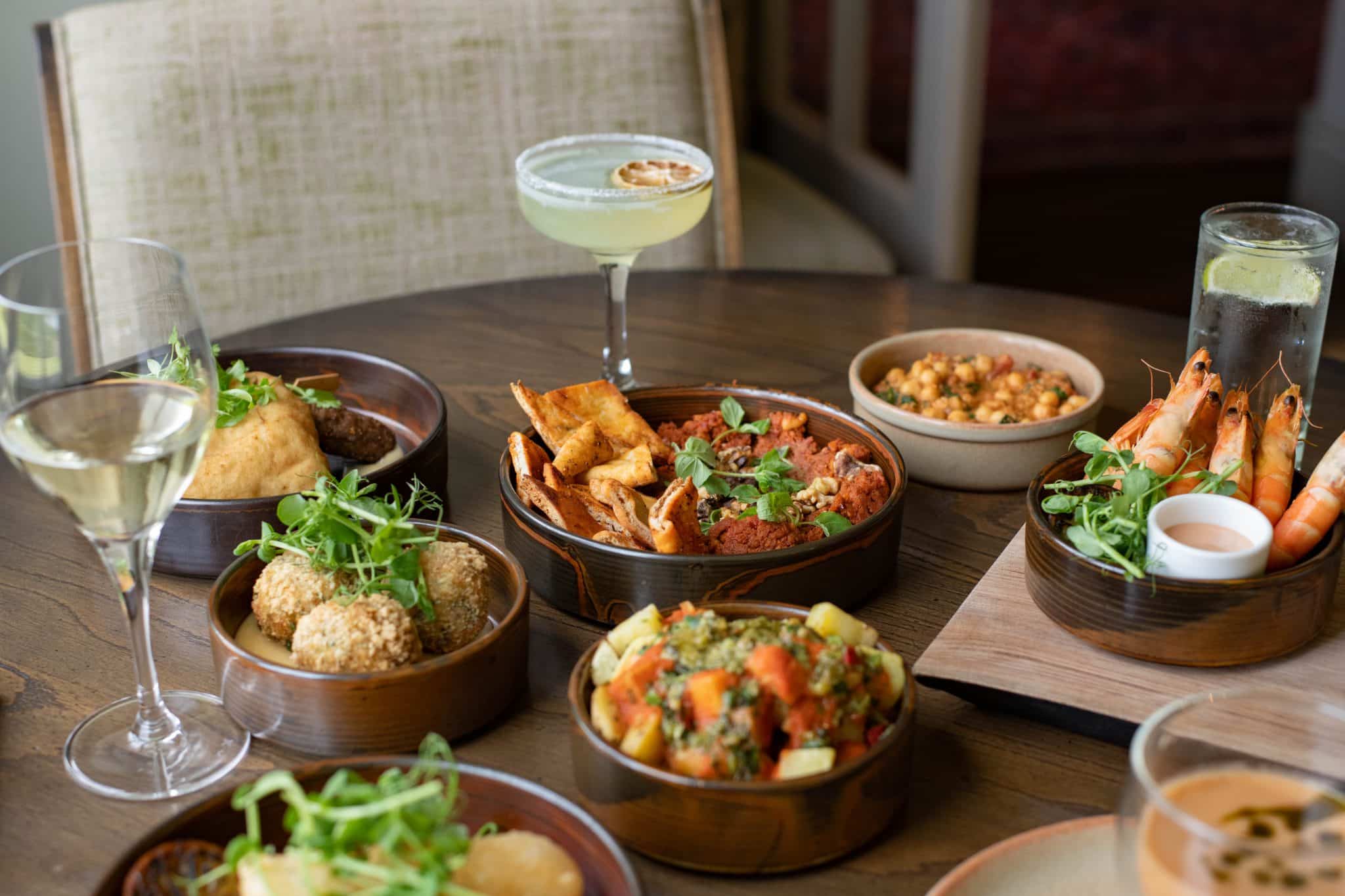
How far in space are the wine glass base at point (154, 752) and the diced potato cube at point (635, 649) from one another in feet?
1.00

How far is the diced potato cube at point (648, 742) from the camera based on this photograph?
0.85 m

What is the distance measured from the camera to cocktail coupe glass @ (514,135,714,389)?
147 centimetres

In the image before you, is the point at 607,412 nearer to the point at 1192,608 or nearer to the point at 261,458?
the point at 261,458

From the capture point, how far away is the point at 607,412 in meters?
1.36

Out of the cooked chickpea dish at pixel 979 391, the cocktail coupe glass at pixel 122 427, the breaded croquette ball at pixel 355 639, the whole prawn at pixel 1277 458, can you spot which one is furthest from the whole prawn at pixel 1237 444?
the cocktail coupe glass at pixel 122 427

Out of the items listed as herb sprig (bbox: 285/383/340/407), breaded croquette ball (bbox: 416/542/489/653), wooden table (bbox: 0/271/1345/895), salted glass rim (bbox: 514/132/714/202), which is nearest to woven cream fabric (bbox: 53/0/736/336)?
wooden table (bbox: 0/271/1345/895)

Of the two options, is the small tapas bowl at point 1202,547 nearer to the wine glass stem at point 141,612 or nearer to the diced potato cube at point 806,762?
the diced potato cube at point 806,762

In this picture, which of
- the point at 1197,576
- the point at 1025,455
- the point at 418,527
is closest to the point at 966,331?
the point at 1025,455

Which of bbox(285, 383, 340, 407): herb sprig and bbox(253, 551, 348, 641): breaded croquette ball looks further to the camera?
bbox(285, 383, 340, 407): herb sprig

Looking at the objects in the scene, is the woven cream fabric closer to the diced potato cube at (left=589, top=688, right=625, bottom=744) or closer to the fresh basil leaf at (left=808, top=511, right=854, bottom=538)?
the fresh basil leaf at (left=808, top=511, right=854, bottom=538)

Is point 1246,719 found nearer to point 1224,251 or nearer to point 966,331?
point 1224,251

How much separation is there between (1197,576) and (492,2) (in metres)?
1.72

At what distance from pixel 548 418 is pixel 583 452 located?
0.07m

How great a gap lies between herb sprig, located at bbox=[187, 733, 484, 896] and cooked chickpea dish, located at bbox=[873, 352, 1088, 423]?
81 cm
